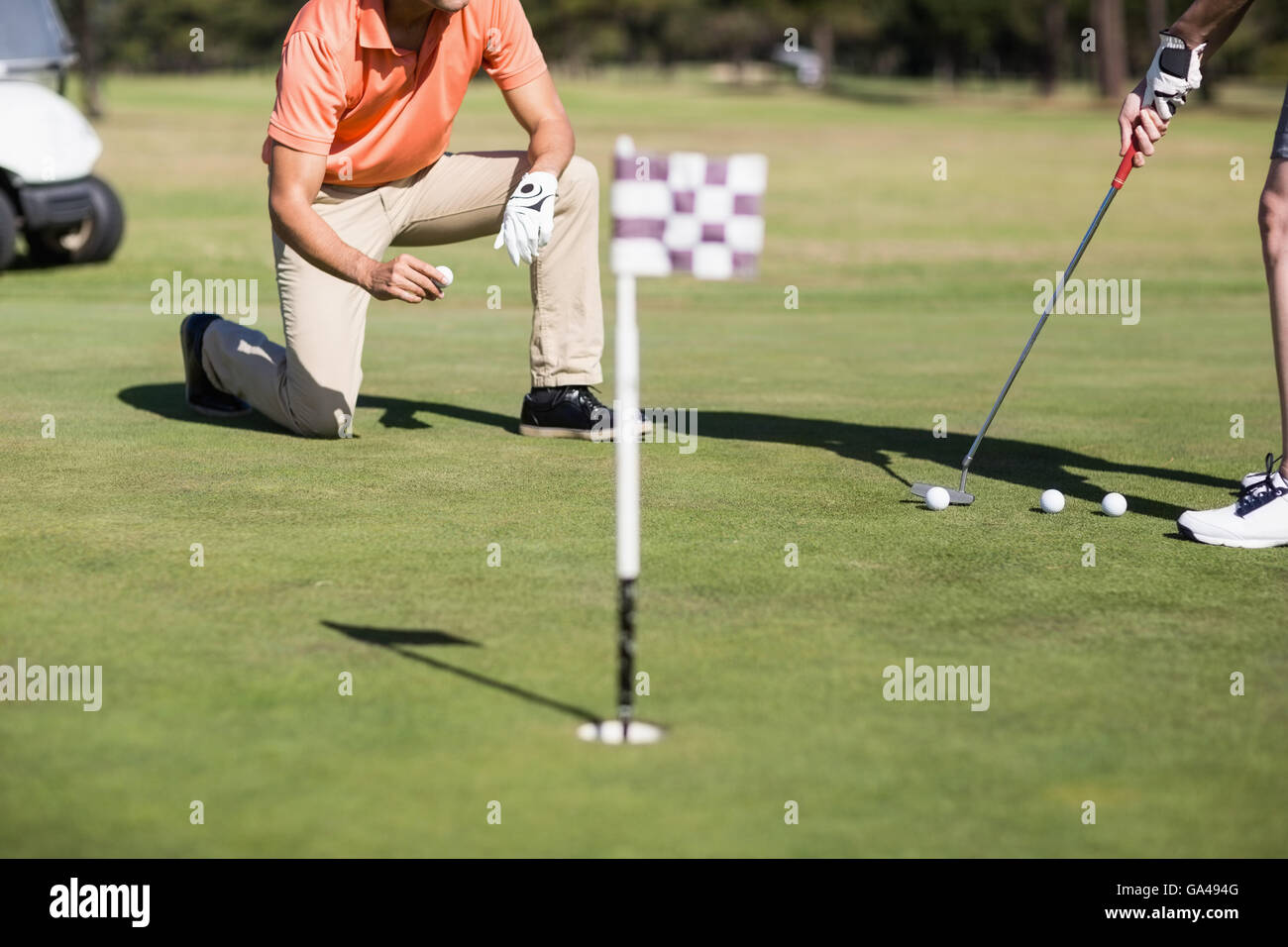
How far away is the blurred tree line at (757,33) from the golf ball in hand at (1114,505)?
260ft

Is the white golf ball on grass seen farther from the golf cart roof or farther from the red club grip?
the golf cart roof

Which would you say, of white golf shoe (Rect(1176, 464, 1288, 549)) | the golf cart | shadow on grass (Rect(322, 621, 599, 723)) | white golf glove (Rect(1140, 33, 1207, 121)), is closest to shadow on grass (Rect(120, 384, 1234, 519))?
white golf shoe (Rect(1176, 464, 1288, 549))

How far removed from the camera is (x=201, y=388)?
7047mm

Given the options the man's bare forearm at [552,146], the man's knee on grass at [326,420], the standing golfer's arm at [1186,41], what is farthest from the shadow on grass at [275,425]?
the standing golfer's arm at [1186,41]

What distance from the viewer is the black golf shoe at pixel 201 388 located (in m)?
6.96

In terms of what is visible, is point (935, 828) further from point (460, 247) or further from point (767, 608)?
point (460, 247)

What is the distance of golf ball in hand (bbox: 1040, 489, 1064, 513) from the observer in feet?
17.3

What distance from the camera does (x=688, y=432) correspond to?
6.76m

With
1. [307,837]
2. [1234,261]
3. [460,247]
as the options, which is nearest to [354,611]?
[307,837]

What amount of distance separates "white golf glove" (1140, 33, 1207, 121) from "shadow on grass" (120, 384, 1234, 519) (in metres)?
1.38

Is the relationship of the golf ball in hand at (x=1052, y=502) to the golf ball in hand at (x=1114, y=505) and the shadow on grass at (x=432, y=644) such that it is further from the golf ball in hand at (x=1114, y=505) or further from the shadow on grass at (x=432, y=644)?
the shadow on grass at (x=432, y=644)

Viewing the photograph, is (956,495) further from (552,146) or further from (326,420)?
(326,420)

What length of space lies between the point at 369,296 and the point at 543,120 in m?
1.04

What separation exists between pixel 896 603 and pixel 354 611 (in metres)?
1.37
